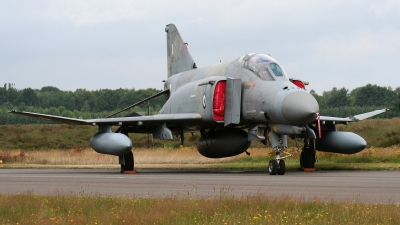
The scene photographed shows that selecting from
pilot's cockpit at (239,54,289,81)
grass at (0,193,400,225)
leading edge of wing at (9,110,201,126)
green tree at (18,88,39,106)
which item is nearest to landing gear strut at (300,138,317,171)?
pilot's cockpit at (239,54,289,81)

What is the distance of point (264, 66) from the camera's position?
19734 millimetres

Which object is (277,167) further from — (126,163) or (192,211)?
(192,211)

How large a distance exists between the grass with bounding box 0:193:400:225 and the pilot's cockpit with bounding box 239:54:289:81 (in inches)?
356

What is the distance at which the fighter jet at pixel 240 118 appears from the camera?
18.5m

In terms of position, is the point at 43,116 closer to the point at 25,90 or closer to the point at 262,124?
the point at 262,124

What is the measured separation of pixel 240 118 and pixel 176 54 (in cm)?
724

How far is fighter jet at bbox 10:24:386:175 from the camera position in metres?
18.5

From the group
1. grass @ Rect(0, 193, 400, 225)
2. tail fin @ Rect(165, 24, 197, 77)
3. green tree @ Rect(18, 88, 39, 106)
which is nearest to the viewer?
grass @ Rect(0, 193, 400, 225)

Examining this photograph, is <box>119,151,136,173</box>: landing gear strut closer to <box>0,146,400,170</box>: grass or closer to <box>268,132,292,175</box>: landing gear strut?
<box>0,146,400,170</box>: grass

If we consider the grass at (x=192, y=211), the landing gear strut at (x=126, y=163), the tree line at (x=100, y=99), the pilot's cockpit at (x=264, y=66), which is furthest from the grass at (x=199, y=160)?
the tree line at (x=100, y=99)

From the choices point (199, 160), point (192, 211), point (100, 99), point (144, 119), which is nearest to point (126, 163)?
point (144, 119)

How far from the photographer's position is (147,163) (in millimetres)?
30188

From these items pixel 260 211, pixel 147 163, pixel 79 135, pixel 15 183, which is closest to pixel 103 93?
pixel 79 135

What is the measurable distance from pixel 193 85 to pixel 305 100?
5469 mm
